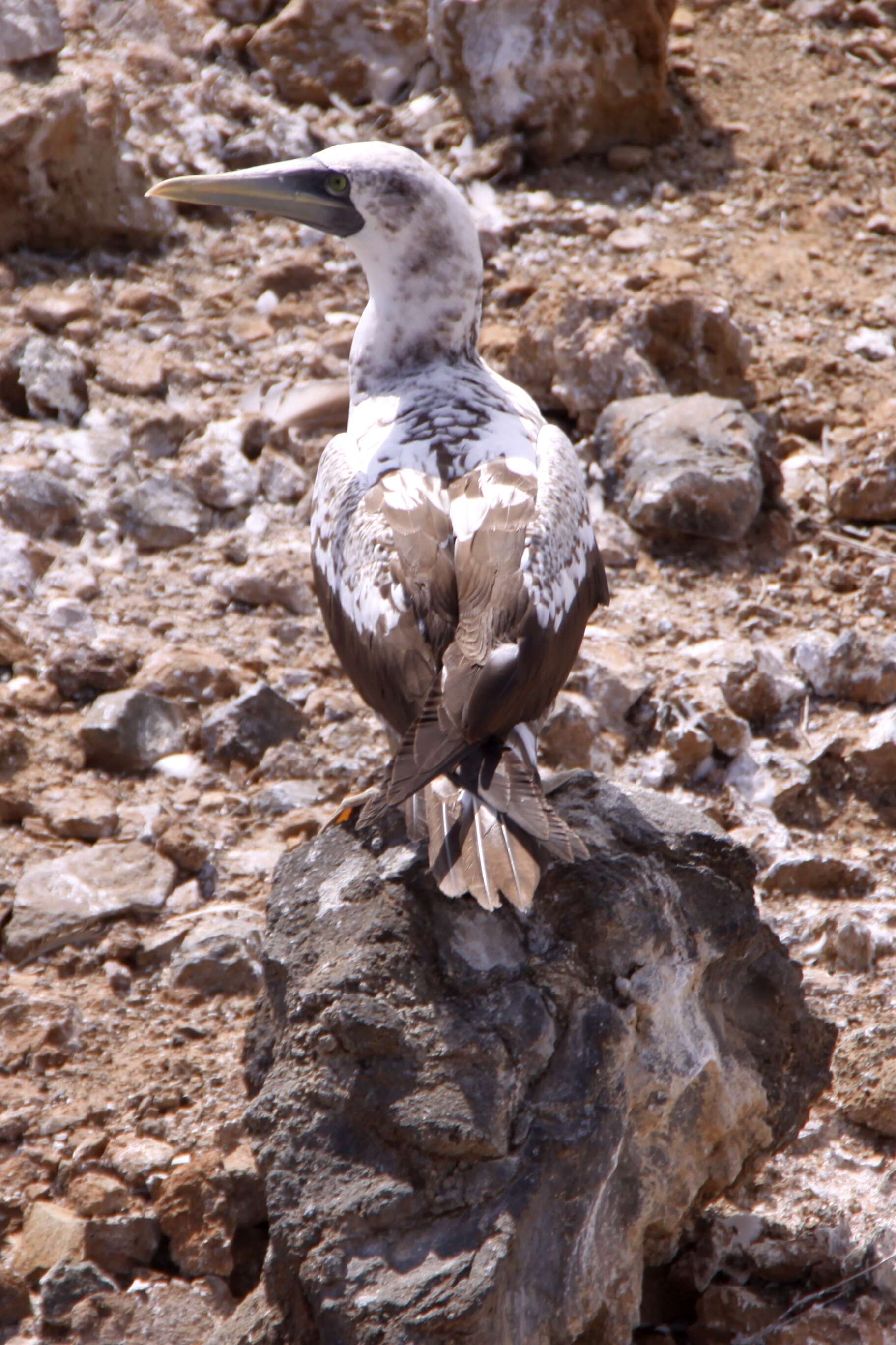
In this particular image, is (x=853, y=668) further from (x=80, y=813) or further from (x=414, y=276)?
(x=80, y=813)

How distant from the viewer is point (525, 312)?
549 cm

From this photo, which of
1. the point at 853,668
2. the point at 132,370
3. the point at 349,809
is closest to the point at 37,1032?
the point at 349,809

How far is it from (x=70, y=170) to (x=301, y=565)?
2.30 metres

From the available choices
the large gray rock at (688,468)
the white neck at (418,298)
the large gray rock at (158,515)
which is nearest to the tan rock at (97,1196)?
the white neck at (418,298)

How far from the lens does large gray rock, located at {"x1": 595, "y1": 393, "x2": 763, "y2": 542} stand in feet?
15.6

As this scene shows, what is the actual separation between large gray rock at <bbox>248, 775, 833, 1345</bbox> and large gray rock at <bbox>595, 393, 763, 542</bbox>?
2104 mm

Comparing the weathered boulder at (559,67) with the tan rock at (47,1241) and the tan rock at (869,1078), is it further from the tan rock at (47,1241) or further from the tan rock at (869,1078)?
the tan rock at (47,1241)

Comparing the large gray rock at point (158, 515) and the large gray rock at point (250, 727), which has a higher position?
the large gray rock at point (158, 515)

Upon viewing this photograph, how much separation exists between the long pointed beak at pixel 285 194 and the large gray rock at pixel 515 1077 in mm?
1859

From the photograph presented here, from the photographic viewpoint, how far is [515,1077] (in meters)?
2.39

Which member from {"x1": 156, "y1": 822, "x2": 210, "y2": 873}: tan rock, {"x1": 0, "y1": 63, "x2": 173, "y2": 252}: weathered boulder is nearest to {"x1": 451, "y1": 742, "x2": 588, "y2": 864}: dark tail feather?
{"x1": 156, "y1": 822, "x2": 210, "y2": 873}: tan rock

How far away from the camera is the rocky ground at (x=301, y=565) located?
2.91 m

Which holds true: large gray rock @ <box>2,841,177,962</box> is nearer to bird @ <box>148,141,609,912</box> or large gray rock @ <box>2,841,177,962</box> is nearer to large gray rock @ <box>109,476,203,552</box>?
bird @ <box>148,141,609,912</box>

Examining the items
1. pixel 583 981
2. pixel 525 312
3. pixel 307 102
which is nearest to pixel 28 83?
pixel 307 102
